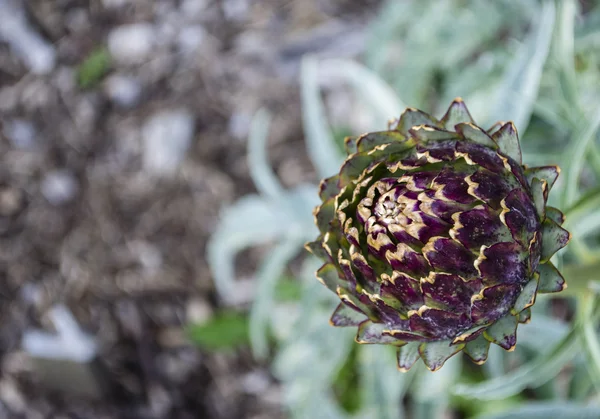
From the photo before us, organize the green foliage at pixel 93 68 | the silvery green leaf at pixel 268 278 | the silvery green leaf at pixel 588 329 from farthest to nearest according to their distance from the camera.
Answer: the green foliage at pixel 93 68 < the silvery green leaf at pixel 268 278 < the silvery green leaf at pixel 588 329

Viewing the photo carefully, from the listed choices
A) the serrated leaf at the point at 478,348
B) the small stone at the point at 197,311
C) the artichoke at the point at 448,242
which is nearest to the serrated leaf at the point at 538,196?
the artichoke at the point at 448,242

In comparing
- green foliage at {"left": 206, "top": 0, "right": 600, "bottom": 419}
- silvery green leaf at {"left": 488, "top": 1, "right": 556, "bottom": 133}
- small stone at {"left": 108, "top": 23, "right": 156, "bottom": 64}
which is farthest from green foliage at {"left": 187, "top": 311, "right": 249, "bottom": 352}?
silvery green leaf at {"left": 488, "top": 1, "right": 556, "bottom": 133}

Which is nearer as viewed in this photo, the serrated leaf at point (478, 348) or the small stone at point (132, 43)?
the serrated leaf at point (478, 348)

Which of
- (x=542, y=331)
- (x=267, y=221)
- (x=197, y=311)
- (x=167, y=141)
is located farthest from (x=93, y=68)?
(x=542, y=331)

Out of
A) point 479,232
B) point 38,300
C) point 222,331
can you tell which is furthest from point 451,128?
point 38,300

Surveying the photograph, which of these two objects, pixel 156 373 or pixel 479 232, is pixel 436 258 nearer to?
pixel 479 232

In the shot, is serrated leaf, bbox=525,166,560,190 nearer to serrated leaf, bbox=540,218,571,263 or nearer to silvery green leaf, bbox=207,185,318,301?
serrated leaf, bbox=540,218,571,263

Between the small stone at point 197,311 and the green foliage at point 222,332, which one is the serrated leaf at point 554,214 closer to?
the green foliage at point 222,332

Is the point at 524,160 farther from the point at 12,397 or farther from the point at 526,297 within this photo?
the point at 12,397
